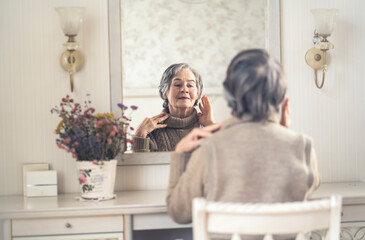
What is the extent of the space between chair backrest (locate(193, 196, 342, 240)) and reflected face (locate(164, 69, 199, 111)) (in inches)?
41.0

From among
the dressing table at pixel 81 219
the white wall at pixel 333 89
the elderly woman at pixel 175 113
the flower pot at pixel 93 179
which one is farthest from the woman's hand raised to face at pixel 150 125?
the white wall at pixel 333 89

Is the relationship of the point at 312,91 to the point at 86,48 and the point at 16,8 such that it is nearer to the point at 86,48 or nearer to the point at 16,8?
the point at 86,48

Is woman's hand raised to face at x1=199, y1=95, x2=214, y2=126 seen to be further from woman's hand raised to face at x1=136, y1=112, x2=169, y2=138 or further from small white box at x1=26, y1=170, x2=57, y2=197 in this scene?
small white box at x1=26, y1=170, x2=57, y2=197

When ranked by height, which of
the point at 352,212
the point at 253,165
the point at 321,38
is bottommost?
the point at 352,212

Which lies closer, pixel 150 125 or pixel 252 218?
pixel 252 218

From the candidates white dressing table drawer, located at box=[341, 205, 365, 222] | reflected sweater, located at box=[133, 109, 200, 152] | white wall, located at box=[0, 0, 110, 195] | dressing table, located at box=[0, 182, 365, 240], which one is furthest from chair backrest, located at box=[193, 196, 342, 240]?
white wall, located at box=[0, 0, 110, 195]

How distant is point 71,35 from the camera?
2.29 meters

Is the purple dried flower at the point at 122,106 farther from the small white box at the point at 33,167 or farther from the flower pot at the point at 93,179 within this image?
the small white box at the point at 33,167

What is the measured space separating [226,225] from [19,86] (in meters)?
1.42

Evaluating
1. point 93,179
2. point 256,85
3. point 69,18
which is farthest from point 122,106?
point 256,85

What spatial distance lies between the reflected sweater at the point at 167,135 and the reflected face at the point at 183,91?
0.20 ft

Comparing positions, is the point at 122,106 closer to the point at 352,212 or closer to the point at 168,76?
the point at 168,76

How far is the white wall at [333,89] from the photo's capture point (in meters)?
2.51

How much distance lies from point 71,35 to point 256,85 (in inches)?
43.6
